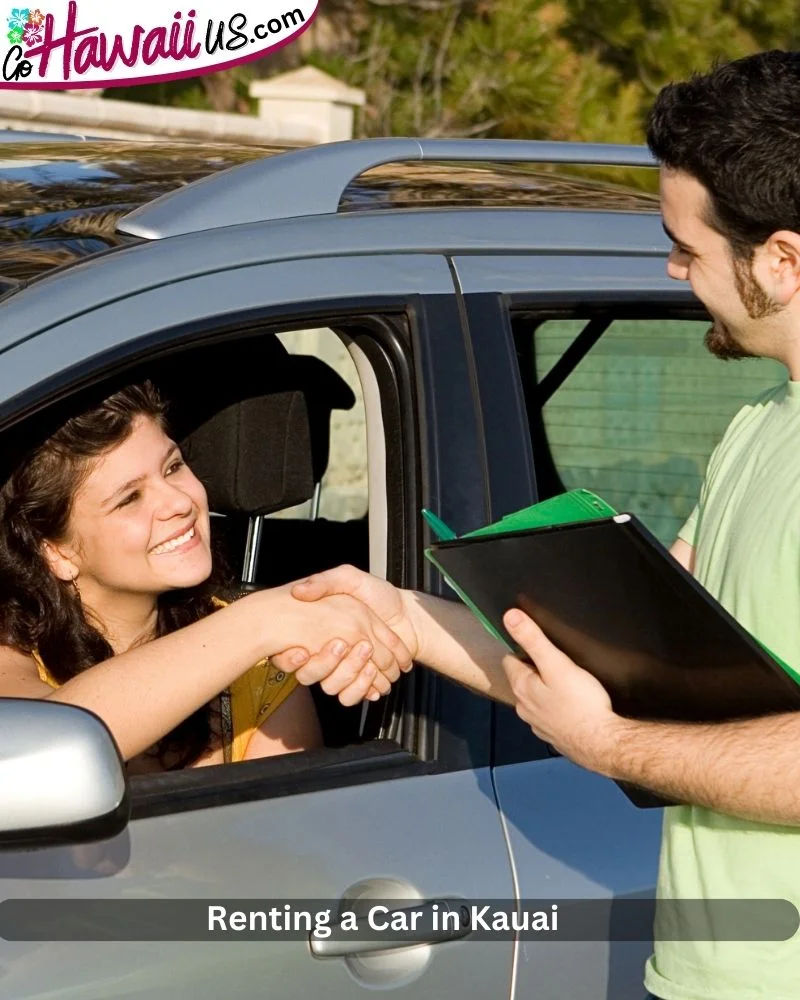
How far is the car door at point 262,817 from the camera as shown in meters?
1.80

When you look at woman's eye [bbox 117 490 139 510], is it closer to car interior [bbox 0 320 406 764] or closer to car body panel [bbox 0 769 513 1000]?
car interior [bbox 0 320 406 764]

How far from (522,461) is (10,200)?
80cm

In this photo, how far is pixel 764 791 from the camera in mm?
1619

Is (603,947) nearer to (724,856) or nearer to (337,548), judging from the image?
(724,856)

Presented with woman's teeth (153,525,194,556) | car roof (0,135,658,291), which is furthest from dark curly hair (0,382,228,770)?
car roof (0,135,658,291)

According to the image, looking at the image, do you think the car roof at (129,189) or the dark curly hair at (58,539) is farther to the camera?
the dark curly hair at (58,539)

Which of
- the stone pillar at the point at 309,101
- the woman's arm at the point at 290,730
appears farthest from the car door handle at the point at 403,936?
the stone pillar at the point at 309,101

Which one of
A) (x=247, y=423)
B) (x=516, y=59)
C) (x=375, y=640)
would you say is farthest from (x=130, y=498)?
(x=516, y=59)

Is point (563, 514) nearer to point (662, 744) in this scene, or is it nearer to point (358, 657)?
point (662, 744)

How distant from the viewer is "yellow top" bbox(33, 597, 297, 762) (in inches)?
98.3

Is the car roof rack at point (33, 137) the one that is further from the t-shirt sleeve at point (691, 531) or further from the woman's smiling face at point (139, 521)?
the t-shirt sleeve at point (691, 531)

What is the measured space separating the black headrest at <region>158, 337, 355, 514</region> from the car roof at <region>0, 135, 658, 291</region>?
0.31m

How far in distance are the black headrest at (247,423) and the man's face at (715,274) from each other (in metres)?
0.85

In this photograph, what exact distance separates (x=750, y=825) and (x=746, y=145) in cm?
71
